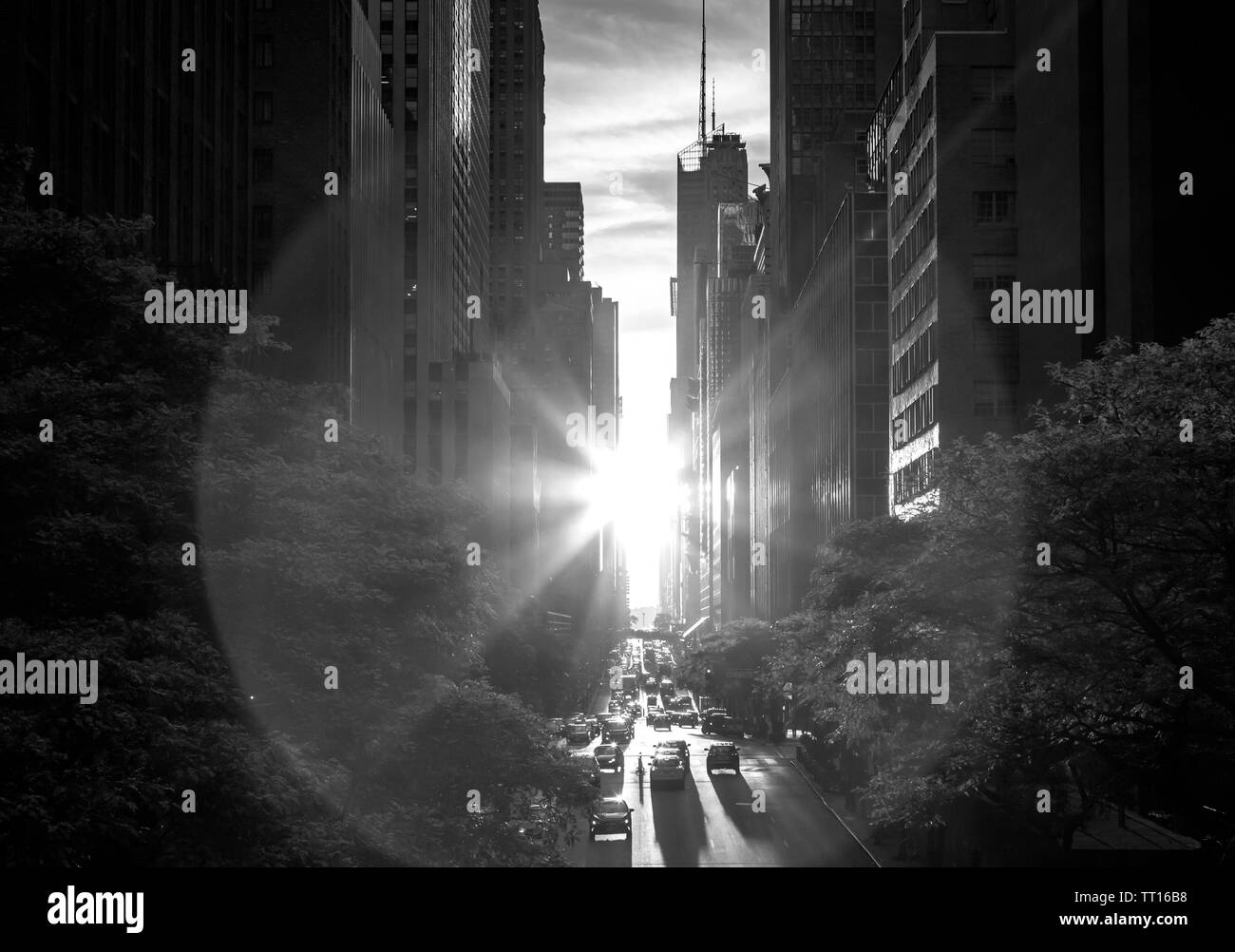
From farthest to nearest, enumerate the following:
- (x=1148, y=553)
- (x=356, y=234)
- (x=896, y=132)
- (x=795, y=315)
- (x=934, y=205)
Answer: (x=795, y=315), (x=356, y=234), (x=896, y=132), (x=934, y=205), (x=1148, y=553)

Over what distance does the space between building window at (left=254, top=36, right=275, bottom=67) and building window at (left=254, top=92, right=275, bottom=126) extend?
6.40ft

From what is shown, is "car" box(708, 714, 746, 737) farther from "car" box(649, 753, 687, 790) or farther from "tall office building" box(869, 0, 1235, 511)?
"car" box(649, 753, 687, 790)

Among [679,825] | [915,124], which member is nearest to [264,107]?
[915,124]

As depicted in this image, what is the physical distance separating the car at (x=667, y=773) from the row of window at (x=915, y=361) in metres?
27.4

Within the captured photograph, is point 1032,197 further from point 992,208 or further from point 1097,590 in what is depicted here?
point 1097,590

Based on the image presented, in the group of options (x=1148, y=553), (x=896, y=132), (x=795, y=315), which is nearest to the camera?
(x=1148, y=553)

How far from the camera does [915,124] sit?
299 ft

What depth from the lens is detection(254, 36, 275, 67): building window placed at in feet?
330

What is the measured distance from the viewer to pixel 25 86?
45062 mm

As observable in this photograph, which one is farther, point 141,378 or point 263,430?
point 263,430

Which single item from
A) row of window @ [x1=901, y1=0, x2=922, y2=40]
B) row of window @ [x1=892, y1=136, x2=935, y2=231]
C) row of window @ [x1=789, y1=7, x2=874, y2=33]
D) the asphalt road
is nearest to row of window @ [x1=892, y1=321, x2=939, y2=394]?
row of window @ [x1=892, y1=136, x2=935, y2=231]

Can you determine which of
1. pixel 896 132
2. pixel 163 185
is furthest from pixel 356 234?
pixel 163 185

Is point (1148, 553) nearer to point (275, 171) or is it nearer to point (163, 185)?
point (163, 185)

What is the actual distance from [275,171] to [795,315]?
235 ft
